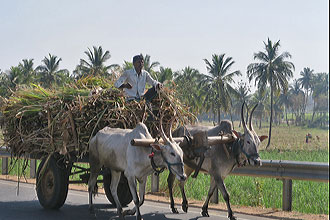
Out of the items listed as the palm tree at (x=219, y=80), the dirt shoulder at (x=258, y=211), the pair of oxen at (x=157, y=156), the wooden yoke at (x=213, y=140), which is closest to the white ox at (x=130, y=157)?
the pair of oxen at (x=157, y=156)

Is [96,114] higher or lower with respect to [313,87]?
lower

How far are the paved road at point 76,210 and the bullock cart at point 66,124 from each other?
30 cm

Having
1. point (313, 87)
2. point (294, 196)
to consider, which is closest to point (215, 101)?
point (294, 196)

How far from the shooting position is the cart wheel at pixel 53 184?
751 centimetres

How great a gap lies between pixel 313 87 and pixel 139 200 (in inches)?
4501

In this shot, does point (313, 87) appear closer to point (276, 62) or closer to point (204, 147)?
point (276, 62)

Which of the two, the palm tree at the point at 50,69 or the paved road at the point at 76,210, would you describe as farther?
the palm tree at the point at 50,69

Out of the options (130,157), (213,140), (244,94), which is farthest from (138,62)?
(244,94)

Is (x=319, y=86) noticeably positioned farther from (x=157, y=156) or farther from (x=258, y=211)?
(x=157, y=156)

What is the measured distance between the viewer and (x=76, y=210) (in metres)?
7.86

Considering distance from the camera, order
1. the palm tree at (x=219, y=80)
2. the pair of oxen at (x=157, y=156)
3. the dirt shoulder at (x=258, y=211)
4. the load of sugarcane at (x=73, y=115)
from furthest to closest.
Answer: the palm tree at (x=219, y=80)
the dirt shoulder at (x=258, y=211)
the load of sugarcane at (x=73, y=115)
the pair of oxen at (x=157, y=156)

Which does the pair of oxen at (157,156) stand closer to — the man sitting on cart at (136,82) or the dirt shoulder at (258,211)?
the man sitting on cart at (136,82)

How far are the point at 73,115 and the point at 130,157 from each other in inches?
64.1

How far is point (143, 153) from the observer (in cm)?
641
